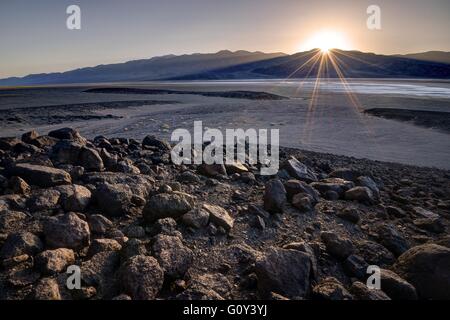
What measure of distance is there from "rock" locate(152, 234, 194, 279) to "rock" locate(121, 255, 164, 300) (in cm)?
12

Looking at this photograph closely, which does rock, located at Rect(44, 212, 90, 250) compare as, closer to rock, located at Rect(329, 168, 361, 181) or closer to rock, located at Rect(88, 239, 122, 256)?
rock, located at Rect(88, 239, 122, 256)

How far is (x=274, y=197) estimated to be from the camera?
13.6 feet

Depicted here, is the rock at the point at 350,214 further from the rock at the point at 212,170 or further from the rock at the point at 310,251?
the rock at the point at 212,170

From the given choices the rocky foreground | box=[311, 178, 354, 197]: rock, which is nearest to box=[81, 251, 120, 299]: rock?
the rocky foreground

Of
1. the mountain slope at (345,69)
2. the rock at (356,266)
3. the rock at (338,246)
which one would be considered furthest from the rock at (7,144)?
the mountain slope at (345,69)

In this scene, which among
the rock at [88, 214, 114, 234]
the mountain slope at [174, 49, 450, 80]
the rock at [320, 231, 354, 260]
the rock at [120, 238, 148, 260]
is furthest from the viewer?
the mountain slope at [174, 49, 450, 80]

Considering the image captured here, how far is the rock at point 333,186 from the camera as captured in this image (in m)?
4.86

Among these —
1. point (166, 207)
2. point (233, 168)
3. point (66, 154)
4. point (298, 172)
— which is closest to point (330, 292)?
point (166, 207)

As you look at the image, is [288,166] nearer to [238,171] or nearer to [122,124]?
[238,171]

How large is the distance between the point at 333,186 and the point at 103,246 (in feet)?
11.2

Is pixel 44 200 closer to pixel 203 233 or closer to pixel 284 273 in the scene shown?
pixel 203 233

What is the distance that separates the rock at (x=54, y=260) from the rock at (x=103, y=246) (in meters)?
0.17

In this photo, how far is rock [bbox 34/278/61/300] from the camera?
224cm
